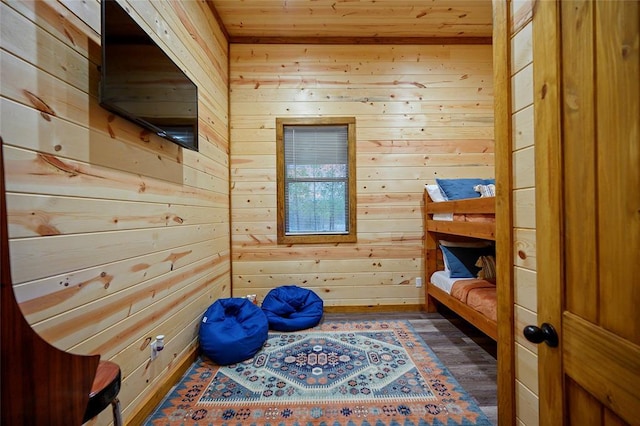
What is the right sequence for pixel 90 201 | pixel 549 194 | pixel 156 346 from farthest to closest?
pixel 156 346
pixel 90 201
pixel 549 194

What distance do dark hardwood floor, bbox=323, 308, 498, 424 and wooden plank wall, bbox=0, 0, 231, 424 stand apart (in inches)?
68.1

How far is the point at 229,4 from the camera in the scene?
8.13 feet

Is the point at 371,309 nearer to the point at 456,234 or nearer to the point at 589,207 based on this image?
the point at 456,234

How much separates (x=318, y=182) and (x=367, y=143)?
737 millimetres

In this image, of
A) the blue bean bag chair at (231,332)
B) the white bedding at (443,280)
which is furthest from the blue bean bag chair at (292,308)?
the white bedding at (443,280)

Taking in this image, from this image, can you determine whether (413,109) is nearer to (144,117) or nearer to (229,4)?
(229,4)

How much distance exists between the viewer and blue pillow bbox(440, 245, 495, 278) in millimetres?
2473

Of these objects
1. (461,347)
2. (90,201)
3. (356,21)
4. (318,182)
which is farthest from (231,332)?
(356,21)

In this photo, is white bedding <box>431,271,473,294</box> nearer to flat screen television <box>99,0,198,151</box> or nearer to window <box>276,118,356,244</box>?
window <box>276,118,356,244</box>

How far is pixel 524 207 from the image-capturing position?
811 mm

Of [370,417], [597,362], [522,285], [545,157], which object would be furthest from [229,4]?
[370,417]

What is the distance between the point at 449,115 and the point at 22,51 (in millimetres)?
3403

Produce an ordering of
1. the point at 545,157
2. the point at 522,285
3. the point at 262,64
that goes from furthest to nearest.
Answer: the point at 262,64 → the point at 522,285 → the point at 545,157

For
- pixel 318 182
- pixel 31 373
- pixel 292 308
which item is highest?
pixel 318 182
